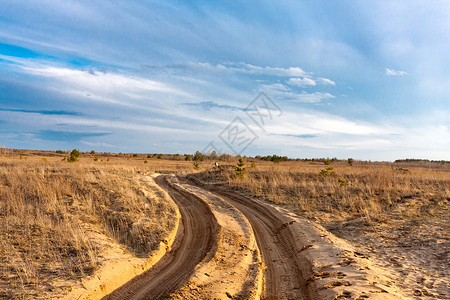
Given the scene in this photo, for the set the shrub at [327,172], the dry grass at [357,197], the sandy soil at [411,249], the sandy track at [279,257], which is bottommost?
the sandy track at [279,257]

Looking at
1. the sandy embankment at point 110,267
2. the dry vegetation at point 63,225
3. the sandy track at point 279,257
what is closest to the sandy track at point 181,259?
the sandy embankment at point 110,267

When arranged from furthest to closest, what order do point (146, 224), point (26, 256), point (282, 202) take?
point (282, 202)
point (146, 224)
point (26, 256)

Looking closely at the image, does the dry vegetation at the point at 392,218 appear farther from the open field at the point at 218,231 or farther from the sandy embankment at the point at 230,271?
the sandy embankment at the point at 230,271

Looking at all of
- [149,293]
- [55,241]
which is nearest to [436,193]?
[149,293]

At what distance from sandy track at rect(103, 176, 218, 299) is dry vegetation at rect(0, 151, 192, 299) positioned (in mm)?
640

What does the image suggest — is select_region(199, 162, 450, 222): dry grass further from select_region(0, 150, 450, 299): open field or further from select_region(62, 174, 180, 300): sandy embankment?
select_region(62, 174, 180, 300): sandy embankment

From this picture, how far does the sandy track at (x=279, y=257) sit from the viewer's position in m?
5.42

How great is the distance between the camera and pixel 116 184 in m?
14.2

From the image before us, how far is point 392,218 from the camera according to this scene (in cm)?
1136

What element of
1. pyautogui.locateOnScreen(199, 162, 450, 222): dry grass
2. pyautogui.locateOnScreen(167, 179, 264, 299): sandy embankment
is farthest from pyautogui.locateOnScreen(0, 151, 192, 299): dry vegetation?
pyautogui.locateOnScreen(199, 162, 450, 222): dry grass

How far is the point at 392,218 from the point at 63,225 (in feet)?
40.1

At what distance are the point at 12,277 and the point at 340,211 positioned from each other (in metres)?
12.1

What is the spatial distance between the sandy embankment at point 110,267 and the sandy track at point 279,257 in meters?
2.77

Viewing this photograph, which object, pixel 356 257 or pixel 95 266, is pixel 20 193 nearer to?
pixel 95 266
